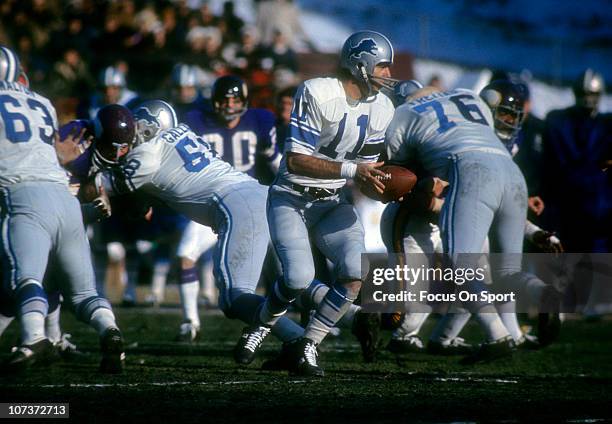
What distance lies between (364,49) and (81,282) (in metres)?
2.03

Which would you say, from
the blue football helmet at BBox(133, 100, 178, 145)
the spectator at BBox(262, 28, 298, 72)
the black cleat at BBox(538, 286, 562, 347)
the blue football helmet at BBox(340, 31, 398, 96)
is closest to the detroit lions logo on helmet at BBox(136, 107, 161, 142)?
the blue football helmet at BBox(133, 100, 178, 145)

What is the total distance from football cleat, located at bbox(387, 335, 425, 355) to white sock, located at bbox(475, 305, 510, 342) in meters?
0.96

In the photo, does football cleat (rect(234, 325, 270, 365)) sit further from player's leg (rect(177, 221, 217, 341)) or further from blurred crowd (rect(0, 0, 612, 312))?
blurred crowd (rect(0, 0, 612, 312))

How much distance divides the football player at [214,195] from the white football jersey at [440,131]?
0.94 m

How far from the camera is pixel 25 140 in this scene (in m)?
5.95

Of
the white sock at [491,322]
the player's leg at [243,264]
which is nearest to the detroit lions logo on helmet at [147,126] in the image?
the player's leg at [243,264]

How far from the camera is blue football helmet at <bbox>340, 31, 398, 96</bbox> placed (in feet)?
20.1

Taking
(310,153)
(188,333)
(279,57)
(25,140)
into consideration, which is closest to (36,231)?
(25,140)

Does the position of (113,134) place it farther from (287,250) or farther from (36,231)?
(287,250)

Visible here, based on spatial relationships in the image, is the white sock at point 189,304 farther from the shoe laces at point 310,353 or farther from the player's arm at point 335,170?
the player's arm at point 335,170

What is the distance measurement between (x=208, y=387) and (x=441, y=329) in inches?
93.0

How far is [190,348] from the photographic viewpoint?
25.1ft

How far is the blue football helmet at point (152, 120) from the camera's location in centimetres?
680

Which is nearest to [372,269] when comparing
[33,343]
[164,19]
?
[33,343]
